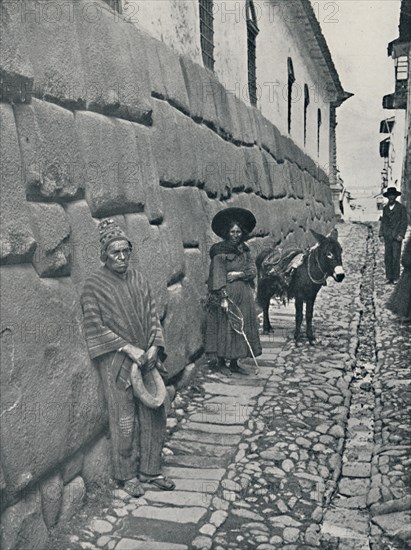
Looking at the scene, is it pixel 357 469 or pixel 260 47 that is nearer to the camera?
pixel 357 469

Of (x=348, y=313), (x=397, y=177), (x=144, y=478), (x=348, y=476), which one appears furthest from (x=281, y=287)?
(x=397, y=177)

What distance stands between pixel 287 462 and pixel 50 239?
228 cm

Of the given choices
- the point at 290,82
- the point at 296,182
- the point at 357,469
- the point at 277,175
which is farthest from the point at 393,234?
the point at 357,469

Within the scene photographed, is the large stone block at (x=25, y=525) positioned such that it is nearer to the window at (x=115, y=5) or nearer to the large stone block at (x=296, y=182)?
the window at (x=115, y=5)

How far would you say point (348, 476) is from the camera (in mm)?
4324

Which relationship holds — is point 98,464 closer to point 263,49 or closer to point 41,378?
point 41,378

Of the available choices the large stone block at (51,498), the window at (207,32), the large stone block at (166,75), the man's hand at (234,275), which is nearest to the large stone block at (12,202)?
the large stone block at (51,498)

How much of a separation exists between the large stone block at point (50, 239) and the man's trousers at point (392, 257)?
28.4ft

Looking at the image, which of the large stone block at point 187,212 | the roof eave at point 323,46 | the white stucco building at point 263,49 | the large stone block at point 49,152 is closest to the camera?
the large stone block at point 49,152

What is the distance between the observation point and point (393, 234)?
37.1 feet

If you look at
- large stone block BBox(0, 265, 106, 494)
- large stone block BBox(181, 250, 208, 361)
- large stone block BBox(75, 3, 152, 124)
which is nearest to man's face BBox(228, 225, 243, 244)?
large stone block BBox(181, 250, 208, 361)

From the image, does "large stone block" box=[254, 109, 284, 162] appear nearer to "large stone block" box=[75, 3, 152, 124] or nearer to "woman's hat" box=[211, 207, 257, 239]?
"woman's hat" box=[211, 207, 257, 239]

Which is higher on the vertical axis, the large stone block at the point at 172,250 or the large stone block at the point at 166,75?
the large stone block at the point at 166,75

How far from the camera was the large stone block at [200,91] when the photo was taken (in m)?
6.32
